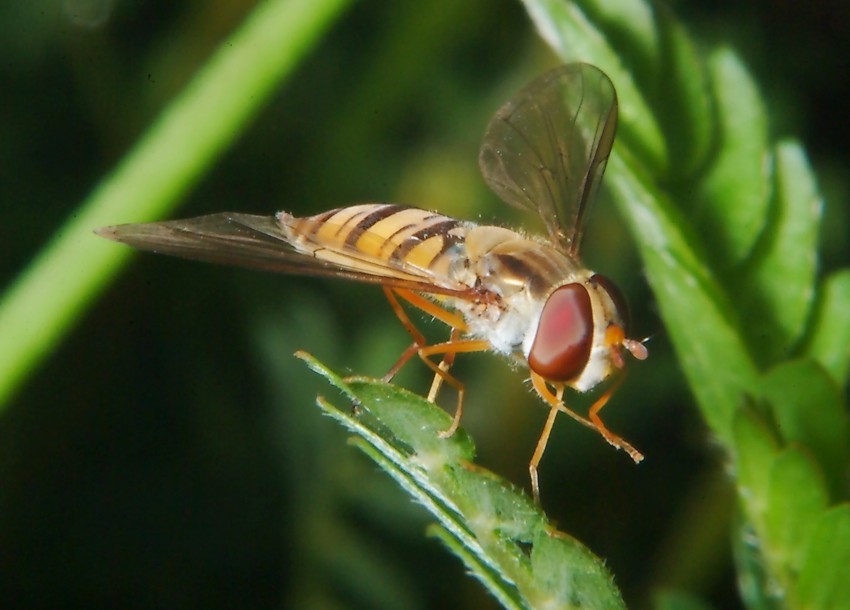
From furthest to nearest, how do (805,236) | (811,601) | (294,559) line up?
(294,559) → (805,236) → (811,601)

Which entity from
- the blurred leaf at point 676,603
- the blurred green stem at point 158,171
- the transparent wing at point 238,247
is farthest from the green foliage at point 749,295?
the blurred green stem at point 158,171

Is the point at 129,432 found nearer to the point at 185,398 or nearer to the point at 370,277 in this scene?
the point at 185,398

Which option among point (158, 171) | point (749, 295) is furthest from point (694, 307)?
point (158, 171)

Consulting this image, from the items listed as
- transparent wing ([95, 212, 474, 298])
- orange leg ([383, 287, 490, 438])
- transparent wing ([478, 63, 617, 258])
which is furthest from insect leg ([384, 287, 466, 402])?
transparent wing ([478, 63, 617, 258])

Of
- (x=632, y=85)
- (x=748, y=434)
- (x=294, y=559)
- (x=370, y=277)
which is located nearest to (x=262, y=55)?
(x=370, y=277)

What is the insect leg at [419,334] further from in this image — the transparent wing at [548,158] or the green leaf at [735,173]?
the green leaf at [735,173]

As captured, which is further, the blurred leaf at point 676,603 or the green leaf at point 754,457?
the blurred leaf at point 676,603
